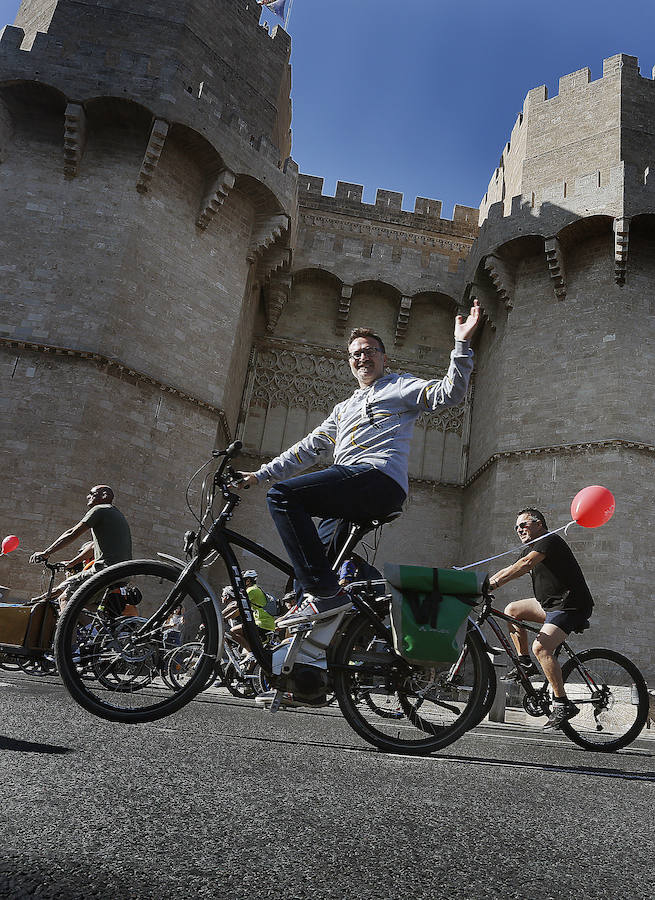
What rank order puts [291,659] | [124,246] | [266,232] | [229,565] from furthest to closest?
[266,232]
[124,246]
[229,565]
[291,659]

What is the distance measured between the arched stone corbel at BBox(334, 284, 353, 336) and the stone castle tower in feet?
0.16

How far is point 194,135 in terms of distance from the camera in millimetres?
12930

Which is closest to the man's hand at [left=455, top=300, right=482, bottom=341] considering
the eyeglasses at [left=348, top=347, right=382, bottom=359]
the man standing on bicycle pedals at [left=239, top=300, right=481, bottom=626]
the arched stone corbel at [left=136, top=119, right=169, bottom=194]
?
the man standing on bicycle pedals at [left=239, top=300, right=481, bottom=626]

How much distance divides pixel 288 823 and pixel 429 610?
1.29 meters

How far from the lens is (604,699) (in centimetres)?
407

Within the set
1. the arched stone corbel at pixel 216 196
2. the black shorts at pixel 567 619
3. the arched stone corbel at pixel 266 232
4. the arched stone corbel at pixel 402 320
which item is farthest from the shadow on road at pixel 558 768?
the arched stone corbel at pixel 402 320

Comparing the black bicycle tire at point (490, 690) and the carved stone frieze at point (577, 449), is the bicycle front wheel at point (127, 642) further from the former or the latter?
the carved stone frieze at point (577, 449)

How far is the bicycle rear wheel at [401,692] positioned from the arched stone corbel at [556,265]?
498 inches

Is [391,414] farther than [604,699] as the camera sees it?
No

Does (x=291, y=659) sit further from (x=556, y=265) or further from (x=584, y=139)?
(x=584, y=139)

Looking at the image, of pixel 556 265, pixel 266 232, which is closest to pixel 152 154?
pixel 266 232

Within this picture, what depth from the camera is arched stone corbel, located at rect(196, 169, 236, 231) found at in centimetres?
1337

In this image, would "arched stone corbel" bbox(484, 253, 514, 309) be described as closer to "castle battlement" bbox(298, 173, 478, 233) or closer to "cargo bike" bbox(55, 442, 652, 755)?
"castle battlement" bbox(298, 173, 478, 233)

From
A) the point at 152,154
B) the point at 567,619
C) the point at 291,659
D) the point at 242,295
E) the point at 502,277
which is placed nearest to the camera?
the point at 291,659
